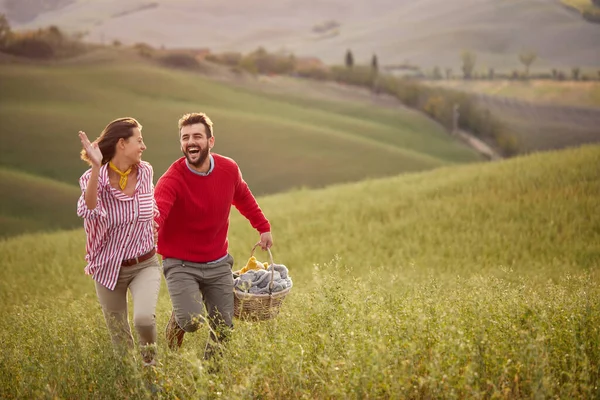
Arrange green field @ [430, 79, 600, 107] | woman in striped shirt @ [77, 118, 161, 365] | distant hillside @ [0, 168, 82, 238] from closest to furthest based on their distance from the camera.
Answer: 1. woman in striped shirt @ [77, 118, 161, 365]
2. distant hillside @ [0, 168, 82, 238]
3. green field @ [430, 79, 600, 107]

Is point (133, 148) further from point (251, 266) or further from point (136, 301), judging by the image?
point (251, 266)

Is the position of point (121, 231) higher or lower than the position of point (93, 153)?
lower

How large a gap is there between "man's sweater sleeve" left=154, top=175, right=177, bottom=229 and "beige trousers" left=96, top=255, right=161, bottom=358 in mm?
420

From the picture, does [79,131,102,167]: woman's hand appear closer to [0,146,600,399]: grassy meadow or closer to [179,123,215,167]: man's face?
[179,123,215,167]: man's face

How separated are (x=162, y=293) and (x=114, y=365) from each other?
17.6ft

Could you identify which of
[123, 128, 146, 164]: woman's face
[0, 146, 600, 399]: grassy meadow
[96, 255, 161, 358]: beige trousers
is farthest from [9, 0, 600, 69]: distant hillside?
[96, 255, 161, 358]: beige trousers

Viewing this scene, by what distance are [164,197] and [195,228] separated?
1.25ft

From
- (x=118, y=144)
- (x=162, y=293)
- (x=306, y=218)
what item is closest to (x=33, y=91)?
(x=306, y=218)

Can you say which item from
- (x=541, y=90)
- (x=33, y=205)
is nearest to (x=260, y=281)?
(x=33, y=205)

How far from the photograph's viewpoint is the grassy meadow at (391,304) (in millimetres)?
3906

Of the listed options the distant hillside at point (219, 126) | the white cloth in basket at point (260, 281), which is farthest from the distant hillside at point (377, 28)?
the white cloth in basket at point (260, 281)

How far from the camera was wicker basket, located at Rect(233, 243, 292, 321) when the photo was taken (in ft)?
17.2

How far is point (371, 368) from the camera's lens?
3.71 meters

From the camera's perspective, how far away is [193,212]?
5.35 m
